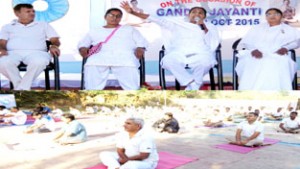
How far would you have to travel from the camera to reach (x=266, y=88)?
4.16 metres

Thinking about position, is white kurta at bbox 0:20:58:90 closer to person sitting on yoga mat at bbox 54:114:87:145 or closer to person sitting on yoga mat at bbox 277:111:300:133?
person sitting on yoga mat at bbox 54:114:87:145

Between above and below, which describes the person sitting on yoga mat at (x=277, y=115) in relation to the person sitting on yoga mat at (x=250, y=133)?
above

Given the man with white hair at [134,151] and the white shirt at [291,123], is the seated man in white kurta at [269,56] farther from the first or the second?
the man with white hair at [134,151]

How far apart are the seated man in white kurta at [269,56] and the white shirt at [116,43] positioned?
3.64 feet

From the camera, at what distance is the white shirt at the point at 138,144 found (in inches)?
116

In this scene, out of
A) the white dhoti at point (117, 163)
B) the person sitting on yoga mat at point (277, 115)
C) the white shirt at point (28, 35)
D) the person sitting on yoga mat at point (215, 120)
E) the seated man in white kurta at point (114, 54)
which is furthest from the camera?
the person sitting on yoga mat at point (215, 120)

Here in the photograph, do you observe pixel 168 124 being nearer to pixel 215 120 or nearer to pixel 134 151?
pixel 215 120

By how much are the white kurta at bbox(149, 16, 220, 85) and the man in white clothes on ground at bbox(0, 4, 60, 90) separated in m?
1.24

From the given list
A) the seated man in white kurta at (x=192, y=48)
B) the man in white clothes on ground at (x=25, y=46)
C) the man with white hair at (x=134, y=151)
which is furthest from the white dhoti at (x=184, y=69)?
the man with white hair at (x=134, y=151)

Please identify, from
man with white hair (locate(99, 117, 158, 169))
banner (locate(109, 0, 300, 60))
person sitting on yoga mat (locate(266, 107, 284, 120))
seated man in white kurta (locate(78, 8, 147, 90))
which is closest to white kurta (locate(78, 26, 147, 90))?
seated man in white kurta (locate(78, 8, 147, 90))

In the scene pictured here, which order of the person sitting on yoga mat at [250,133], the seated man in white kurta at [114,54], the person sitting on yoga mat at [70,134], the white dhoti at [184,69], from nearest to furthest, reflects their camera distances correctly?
the person sitting on yoga mat at [250,133]
the person sitting on yoga mat at [70,134]
the white dhoti at [184,69]
the seated man in white kurta at [114,54]

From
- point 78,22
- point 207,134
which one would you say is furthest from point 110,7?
point 207,134

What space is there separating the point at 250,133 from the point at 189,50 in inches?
42.1

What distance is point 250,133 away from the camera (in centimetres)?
395
